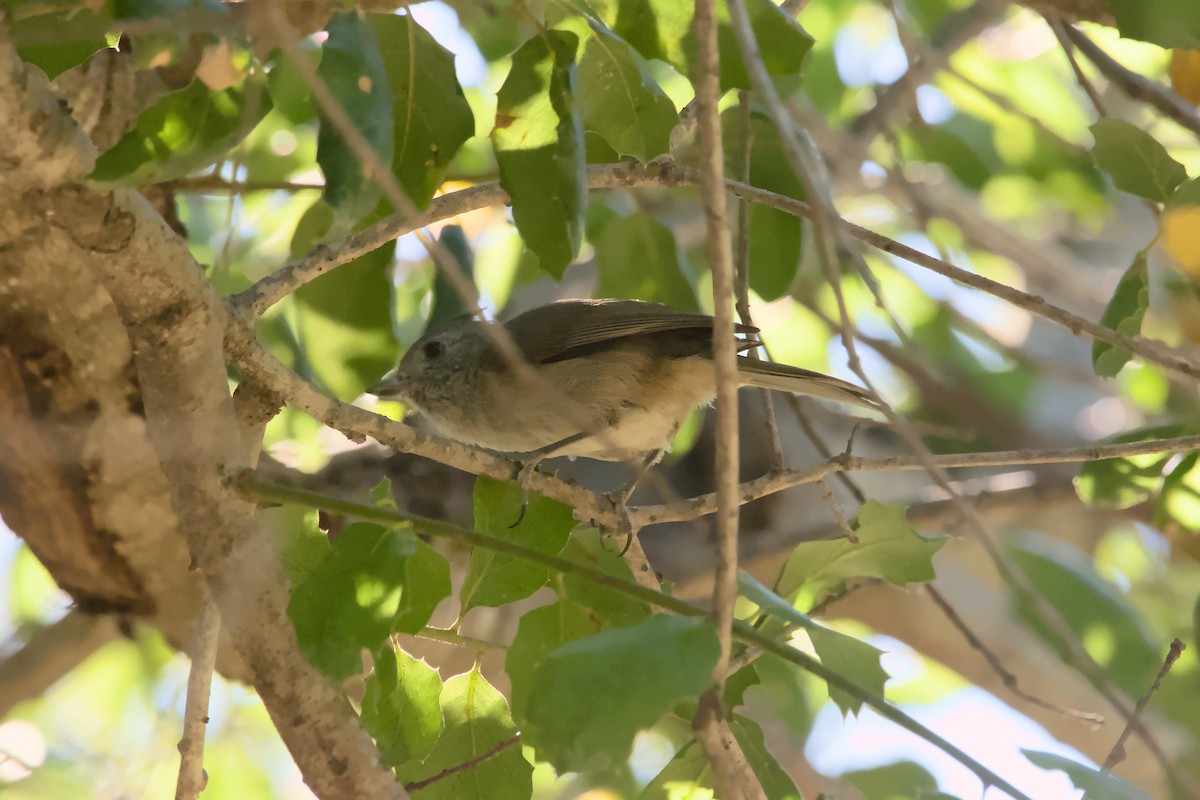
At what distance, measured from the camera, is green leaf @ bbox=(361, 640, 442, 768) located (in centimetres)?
227

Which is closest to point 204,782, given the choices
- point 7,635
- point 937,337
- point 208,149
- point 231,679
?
point 208,149

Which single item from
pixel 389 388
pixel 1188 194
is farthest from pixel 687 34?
pixel 389 388

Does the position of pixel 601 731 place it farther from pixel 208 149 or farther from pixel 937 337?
pixel 937 337

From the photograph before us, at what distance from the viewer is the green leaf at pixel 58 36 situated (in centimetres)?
160

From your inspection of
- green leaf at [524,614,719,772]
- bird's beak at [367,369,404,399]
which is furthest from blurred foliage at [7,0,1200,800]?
bird's beak at [367,369,404,399]

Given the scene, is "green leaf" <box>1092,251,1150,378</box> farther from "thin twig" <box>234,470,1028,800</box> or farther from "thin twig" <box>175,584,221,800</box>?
"thin twig" <box>175,584,221,800</box>

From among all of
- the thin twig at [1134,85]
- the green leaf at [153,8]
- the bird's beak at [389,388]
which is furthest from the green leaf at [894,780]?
the green leaf at [153,8]

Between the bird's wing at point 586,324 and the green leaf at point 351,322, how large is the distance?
0.67 metres

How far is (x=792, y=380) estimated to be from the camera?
3.27 metres

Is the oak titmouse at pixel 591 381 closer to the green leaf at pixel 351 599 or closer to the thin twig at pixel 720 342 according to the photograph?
the green leaf at pixel 351 599

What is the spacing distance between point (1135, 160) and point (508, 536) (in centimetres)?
168

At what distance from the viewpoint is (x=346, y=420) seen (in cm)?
228

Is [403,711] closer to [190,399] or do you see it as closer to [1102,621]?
[190,399]

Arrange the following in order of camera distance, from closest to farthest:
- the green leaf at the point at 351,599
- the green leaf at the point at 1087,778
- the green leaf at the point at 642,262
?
the green leaf at the point at 1087,778 → the green leaf at the point at 351,599 → the green leaf at the point at 642,262
